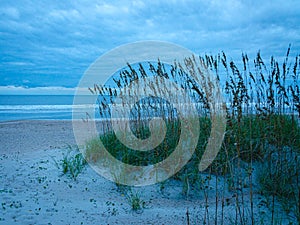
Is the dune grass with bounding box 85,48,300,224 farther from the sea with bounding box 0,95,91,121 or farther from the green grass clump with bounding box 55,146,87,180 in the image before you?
the sea with bounding box 0,95,91,121

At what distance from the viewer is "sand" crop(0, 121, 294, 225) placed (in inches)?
110

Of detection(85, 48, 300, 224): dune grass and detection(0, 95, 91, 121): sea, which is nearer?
detection(85, 48, 300, 224): dune grass

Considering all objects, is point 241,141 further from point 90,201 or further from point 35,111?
point 35,111

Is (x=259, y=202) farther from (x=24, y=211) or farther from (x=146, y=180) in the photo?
(x=24, y=211)

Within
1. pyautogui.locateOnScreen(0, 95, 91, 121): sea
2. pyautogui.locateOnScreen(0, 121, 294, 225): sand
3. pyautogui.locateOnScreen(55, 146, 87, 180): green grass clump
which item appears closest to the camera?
pyautogui.locateOnScreen(0, 121, 294, 225): sand

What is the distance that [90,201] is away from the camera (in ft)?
10.5

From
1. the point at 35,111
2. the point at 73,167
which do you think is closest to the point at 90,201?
the point at 73,167

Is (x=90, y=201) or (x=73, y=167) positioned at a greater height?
(x=73, y=167)

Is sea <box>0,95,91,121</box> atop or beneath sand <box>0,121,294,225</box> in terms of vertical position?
atop

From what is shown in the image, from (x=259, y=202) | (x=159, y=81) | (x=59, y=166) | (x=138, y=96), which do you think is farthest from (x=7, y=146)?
(x=259, y=202)

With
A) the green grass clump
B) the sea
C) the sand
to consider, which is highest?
the sea

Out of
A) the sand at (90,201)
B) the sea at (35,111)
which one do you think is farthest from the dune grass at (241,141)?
the sea at (35,111)

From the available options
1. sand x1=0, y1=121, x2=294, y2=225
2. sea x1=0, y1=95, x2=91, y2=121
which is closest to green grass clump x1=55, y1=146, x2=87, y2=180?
sand x1=0, y1=121, x2=294, y2=225

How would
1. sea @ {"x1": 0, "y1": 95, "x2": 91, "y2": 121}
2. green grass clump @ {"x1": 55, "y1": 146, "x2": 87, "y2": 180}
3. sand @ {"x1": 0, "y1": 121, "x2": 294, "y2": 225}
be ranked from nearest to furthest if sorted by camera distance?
sand @ {"x1": 0, "y1": 121, "x2": 294, "y2": 225} < green grass clump @ {"x1": 55, "y1": 146, "x2": 87, "y2": 180} < sea @ {"x1": 0, "y1": 95, "x2": 91, "y2": 121}
